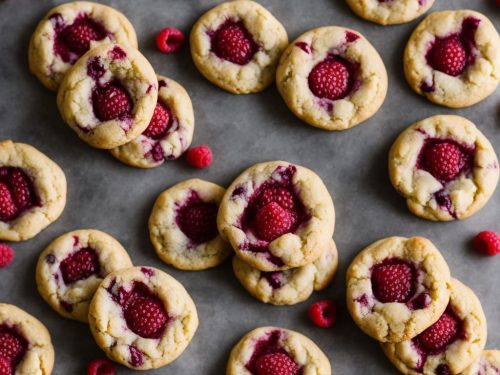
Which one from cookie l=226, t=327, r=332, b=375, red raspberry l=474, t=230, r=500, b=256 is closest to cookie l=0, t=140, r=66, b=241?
cookie l=226, t=327, r=332, b=375

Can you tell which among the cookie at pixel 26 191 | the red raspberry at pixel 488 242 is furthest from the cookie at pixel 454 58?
the cookie at pixel 26 191

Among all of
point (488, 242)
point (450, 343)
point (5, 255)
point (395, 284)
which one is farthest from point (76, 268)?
point (488, 242)

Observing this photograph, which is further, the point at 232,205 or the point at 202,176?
the point at 202,176

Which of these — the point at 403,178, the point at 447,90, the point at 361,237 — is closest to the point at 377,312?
the point at 361,237

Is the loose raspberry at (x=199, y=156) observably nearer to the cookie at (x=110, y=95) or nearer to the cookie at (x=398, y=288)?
the cookie at (x=110, y=95)

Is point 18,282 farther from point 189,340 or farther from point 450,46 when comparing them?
point 450,46
